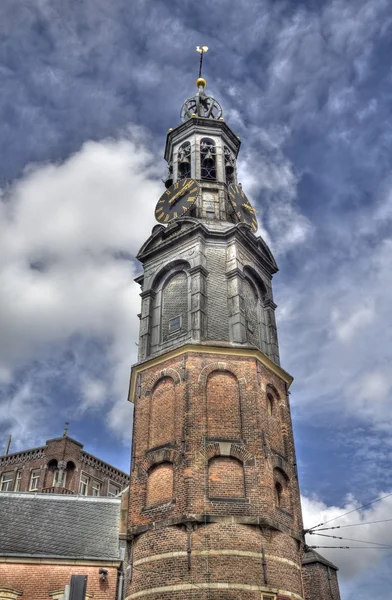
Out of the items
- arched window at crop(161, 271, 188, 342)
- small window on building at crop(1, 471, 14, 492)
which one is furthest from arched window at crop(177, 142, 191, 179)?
small window on building at crop(1, 471, 14, 492)

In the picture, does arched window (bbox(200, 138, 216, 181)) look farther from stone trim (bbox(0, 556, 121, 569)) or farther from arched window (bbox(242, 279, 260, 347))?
stone trim (bbox(0, 556, 121, 569))

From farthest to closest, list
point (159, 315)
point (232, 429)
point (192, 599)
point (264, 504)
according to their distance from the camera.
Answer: point (159, 315)
point (232, 429)
point (264, 504)
point (192, 599)

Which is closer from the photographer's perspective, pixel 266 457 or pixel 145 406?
pixel 266 457

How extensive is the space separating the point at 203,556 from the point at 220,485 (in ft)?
8.63

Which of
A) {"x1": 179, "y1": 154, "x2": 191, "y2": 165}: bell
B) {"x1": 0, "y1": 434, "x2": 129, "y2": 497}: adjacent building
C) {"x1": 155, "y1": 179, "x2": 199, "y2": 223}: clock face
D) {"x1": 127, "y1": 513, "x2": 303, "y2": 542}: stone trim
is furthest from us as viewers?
{"x1": 0, "y1": 434, "x2": 129, "y2": 497}: adjacent building

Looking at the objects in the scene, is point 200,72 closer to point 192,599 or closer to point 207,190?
point 207,190

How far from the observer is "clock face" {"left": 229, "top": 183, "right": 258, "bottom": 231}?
3328cm

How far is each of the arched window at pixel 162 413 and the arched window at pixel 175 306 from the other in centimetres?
289

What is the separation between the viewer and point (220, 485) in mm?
22125

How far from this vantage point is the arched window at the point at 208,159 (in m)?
35.8

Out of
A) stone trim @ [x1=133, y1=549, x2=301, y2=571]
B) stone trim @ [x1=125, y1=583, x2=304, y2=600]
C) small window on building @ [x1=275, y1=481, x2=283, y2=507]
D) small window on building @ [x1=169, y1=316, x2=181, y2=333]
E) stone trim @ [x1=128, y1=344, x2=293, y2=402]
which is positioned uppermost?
small window on building @ [x1=169, y1=316, x2=181, y2=333]

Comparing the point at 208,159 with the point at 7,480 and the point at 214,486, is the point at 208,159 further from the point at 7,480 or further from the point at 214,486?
the point at 7,480

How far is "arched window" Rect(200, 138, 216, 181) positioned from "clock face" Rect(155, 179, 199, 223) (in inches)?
95.5

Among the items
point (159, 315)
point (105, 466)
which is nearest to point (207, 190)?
point (159, 315)
